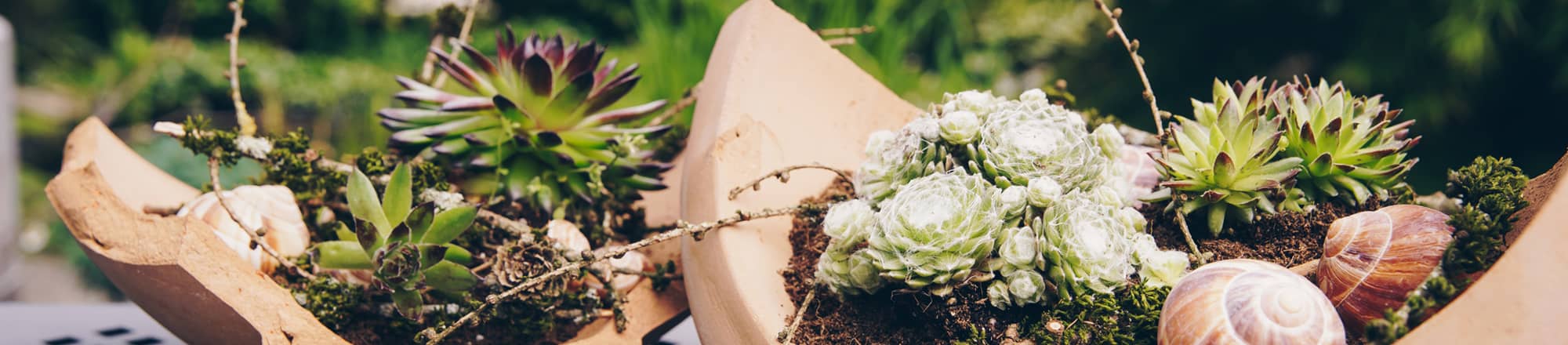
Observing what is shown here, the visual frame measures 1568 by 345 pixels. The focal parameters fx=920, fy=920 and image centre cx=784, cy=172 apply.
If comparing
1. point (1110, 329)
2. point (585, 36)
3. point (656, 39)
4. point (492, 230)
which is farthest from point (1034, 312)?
point (585, 36)

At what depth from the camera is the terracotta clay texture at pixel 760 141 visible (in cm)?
88

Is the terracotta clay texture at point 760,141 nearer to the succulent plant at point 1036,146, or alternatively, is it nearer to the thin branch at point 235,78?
the succulent plant at point 1036,146

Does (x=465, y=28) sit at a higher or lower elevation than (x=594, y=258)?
higher

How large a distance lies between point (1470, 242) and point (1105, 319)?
0.86 ft

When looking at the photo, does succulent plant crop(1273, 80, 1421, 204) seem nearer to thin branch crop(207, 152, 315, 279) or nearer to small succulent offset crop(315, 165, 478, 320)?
small succulent offset crop(315, 165, 478, 320)

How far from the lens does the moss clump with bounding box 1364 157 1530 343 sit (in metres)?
0.63

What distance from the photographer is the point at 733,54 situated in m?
1.02

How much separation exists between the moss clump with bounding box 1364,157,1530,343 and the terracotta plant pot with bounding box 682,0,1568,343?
0.02 metres

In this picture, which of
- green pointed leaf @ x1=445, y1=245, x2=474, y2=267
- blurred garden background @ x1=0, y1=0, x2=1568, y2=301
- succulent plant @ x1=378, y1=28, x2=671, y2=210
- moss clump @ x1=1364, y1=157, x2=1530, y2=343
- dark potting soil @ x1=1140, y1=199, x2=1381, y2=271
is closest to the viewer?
moss clump @ x1=1364, y1=157, x2=1530, y2=343

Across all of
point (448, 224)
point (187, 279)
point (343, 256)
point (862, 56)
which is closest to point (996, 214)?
point (448, 224)

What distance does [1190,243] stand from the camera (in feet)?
2.72

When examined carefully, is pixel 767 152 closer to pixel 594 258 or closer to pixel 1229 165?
pixel 594 258

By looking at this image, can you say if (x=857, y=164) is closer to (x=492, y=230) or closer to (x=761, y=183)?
(x=761, y=183)

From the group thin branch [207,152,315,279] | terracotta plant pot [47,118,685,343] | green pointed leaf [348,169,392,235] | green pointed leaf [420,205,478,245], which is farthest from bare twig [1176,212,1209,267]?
thin branch [207,152,315,279]
